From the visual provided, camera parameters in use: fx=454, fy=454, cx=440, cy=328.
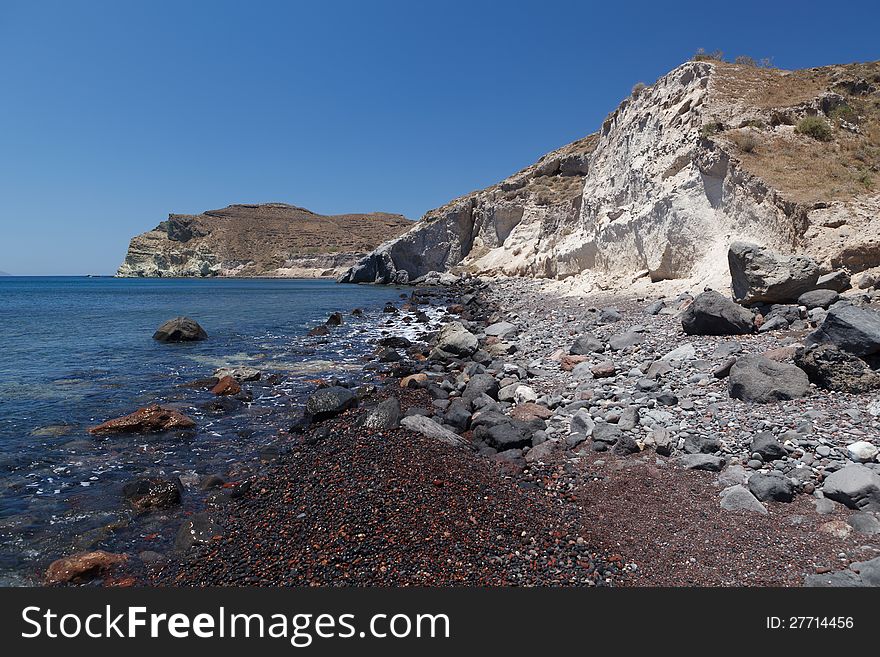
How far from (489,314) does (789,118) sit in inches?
584

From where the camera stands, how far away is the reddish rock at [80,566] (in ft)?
16.5

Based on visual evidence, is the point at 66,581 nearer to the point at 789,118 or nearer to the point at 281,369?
the point at 281,369

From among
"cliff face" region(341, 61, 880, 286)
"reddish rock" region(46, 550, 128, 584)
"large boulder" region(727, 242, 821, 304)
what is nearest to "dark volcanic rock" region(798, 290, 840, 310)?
"large boulder" region(727, 242, 821, 304)

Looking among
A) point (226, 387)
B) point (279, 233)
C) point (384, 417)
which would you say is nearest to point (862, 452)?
point (384, 417)

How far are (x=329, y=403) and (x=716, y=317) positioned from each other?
8997 millimetres

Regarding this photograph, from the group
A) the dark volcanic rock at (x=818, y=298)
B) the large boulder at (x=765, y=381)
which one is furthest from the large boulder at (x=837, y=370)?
the dark volcanic rock at (x=818, y=298)

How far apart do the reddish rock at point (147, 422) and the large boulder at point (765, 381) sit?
10.4 metres

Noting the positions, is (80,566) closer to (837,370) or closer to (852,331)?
(837,370)

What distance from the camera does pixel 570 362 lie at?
11.6 m

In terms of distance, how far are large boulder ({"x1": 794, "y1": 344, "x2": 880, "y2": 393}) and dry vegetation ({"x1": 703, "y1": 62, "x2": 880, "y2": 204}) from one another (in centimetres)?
846

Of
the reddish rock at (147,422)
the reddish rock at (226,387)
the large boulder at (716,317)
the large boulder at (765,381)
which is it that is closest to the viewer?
the large boulder at (765,381)

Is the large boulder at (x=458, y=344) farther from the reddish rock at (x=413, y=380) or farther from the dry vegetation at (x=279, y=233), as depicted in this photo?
the dry vegetation at (x=279, y=233)

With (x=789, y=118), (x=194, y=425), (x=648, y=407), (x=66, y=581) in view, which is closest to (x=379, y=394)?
(x=194, y=425)

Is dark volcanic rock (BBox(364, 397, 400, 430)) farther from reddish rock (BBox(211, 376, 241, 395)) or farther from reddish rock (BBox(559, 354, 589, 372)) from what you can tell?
reddish rock (BBox(211, 376, 241, 395))
